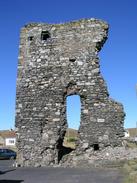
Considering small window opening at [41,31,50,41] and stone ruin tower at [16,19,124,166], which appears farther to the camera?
small window opening at [41,31,50,41]

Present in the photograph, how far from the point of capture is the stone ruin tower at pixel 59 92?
63.4 ft

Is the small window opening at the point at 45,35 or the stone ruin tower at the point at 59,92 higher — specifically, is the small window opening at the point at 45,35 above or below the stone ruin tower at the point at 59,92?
above

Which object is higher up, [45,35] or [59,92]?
[45,35]

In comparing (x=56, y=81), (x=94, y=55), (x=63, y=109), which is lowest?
(x=63, y=109)

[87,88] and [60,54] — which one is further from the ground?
[60,54]

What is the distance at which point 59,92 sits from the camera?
→ 20.1 m

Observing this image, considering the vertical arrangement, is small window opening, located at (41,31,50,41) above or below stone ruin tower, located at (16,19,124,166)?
above

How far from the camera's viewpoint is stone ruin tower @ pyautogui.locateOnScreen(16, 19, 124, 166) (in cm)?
1931

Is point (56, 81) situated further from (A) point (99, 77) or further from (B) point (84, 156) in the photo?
(B) point (84, 156)

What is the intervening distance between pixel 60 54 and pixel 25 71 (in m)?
2.27

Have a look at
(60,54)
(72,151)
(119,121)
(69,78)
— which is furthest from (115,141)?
(60,54)

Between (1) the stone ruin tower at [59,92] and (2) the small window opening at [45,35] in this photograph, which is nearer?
(1) the stone ruin tower at [59,92]

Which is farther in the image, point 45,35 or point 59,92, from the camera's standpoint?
point 45,35

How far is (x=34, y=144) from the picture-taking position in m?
19.8
